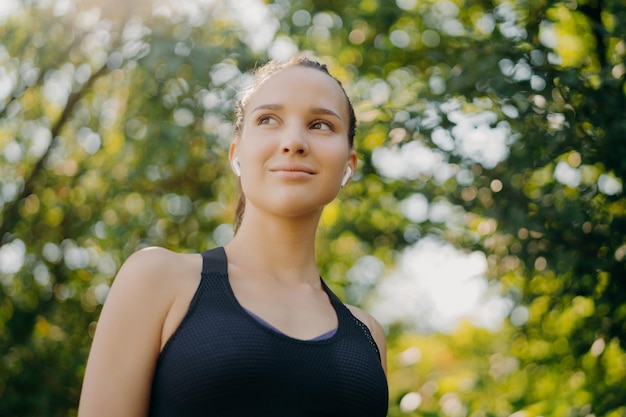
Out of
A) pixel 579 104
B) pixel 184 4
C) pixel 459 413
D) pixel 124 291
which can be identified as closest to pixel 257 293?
pixel 124 291

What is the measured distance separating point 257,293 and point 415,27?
2992 millimetres

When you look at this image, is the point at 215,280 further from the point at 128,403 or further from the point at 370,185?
the point at 370,185

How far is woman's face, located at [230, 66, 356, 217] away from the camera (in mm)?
1821

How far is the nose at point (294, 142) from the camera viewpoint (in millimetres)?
1807

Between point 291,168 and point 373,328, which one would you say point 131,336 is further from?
point 373,328

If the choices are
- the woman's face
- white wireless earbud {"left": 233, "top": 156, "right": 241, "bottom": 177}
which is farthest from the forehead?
white wireless earbud {"left": 233, "top": 156, "right": 241, "bottom": 177}

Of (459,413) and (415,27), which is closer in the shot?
(459,413)

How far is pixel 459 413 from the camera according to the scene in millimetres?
3520

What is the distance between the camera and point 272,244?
1.92m

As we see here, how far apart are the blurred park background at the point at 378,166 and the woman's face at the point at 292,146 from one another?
50.6 inches

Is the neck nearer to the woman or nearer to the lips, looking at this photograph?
the woman

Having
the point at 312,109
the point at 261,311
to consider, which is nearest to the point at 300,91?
the point at 312,109

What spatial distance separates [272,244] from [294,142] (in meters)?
0.27

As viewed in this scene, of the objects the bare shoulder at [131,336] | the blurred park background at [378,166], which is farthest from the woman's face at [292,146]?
the blurred park background at [378,166]
